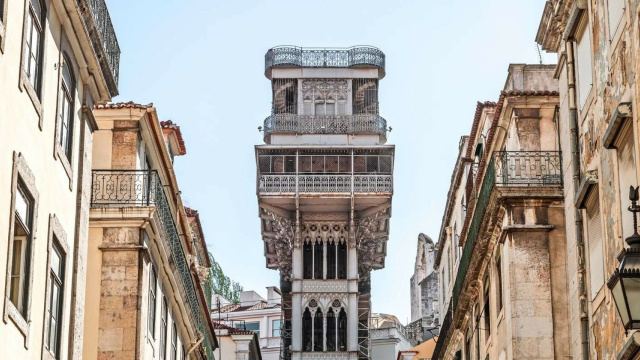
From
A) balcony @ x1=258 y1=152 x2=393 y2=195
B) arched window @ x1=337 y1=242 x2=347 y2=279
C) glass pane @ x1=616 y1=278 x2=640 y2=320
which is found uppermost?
balcony @ x1=258 y1=152 x2=393 y2=195

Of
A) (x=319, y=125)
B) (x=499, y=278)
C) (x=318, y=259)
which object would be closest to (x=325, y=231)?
(x=318, y=259)

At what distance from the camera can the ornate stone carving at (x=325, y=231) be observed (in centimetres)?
7506

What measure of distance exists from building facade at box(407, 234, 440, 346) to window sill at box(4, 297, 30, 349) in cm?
5661

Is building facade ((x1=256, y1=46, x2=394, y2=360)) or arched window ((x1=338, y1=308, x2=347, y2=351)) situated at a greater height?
building facade ((x1=256, y1=46, x2=394, y2=360))

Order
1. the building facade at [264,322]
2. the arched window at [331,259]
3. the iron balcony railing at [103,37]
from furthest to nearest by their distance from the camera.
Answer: the building facade at [264,322], the arched window at [331,259], the iron balcony railing at [103,37]

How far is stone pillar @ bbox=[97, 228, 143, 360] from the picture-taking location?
90.5 feet

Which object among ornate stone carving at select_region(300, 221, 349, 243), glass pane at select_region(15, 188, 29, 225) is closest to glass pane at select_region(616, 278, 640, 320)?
glass pane at select_region(15, 188, 29, 225)

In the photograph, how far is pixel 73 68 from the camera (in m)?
20.5

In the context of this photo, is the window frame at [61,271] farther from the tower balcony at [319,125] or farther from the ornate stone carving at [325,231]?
the tower balcony at [319,125]

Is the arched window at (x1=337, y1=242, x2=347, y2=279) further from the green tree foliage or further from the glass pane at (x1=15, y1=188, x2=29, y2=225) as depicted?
the glass pane at (x1=15, y1=188, x2=29, y2=225)

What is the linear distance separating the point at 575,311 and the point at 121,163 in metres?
11.1

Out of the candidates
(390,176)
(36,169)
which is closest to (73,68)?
(36,169)

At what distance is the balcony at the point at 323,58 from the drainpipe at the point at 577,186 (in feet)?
185

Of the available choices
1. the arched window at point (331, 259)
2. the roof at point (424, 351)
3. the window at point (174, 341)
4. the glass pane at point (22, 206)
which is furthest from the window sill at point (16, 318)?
the arched window at point (331, 259)
